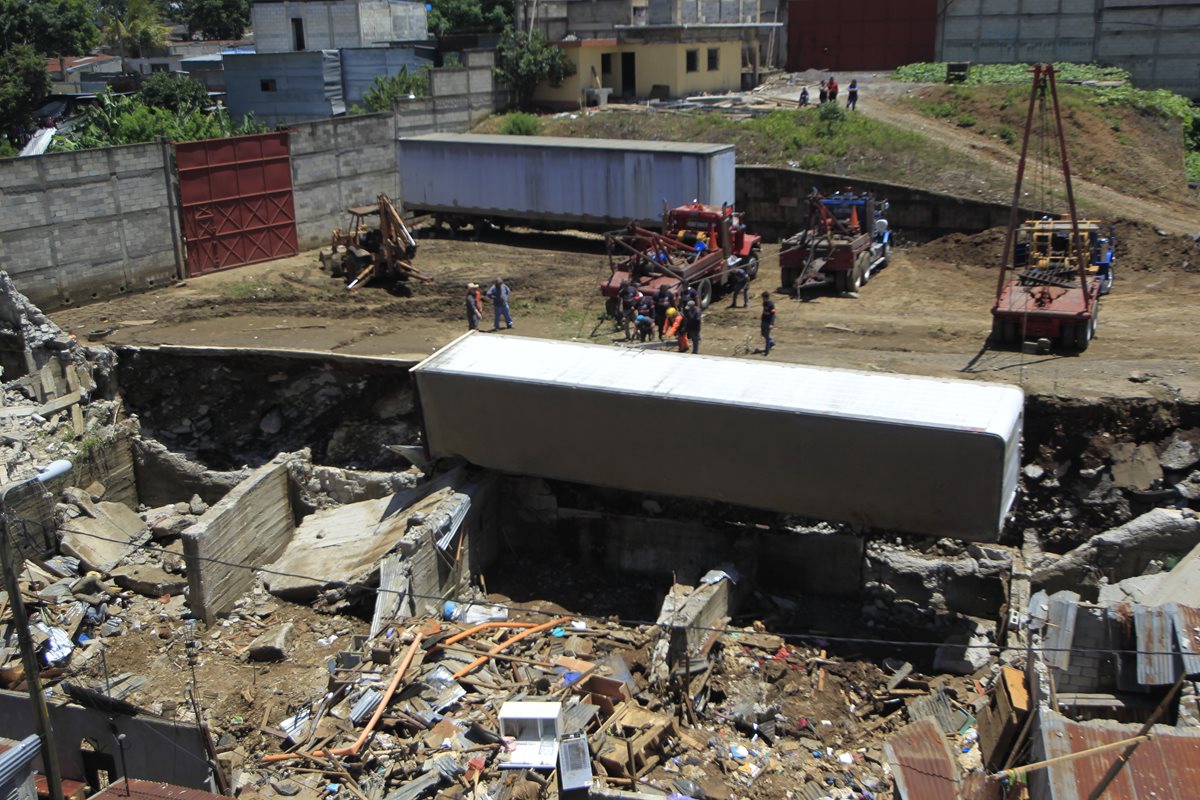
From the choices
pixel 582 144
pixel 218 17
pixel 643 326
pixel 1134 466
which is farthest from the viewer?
pixel 218 17

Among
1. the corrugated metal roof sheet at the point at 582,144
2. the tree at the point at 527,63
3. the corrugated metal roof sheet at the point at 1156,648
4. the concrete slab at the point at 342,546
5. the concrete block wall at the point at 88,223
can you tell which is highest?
the tree at the point at 527,63

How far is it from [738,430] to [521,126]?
22.5 metres

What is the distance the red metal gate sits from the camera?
26.0 meters

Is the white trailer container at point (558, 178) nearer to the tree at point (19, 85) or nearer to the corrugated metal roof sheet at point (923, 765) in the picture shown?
the corrugated metal roof sheet at point (923, 765)

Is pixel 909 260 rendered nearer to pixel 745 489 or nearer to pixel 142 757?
pixel 745 489

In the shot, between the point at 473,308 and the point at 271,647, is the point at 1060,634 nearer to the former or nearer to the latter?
the point at 271,647

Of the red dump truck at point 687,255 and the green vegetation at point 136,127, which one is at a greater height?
the green vegetation at point 136,127

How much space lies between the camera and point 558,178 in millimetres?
29016

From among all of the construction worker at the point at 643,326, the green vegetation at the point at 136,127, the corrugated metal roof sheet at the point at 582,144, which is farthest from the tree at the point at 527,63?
the construction worker at the point at 643,326

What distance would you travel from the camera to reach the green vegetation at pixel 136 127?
1228 inches

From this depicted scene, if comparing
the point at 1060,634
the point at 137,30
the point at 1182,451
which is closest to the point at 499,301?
the point at 1182,451

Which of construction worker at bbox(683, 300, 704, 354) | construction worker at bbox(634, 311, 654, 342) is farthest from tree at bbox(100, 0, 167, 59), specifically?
construction worker at bbox(683, 300, 704, 354)

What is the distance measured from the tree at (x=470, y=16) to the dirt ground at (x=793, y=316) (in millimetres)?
27817

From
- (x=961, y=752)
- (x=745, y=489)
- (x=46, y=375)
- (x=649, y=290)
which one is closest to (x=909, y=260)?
(x=649, y=290)
